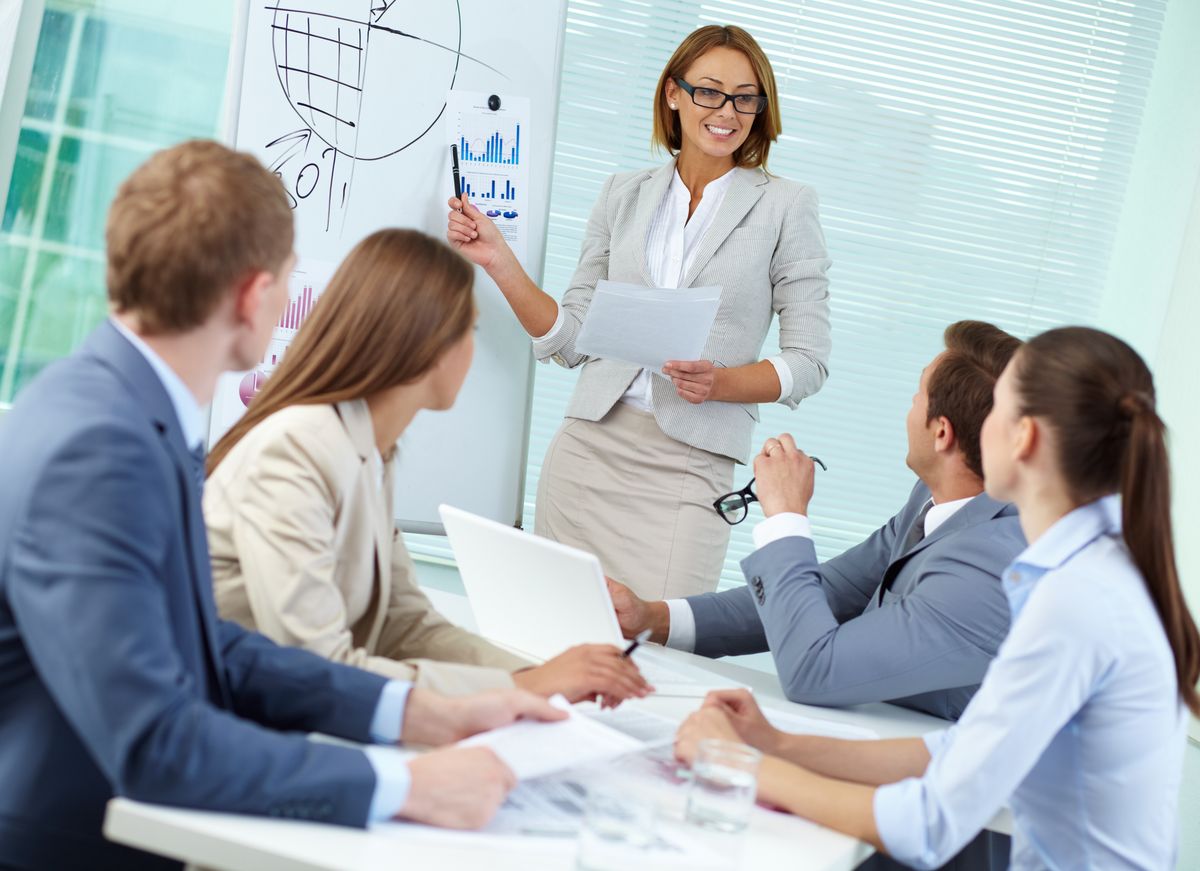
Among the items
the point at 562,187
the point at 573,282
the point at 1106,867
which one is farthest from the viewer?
the point at 562,187

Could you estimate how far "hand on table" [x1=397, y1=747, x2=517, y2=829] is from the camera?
3.61ft

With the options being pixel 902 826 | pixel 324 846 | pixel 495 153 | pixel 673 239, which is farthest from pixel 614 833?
pixel 495 153

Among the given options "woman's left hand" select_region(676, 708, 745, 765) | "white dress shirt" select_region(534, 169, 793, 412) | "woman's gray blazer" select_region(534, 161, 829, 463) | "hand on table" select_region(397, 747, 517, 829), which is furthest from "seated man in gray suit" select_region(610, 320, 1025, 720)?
"hand on table" select_region(397, 747, 517, 829)

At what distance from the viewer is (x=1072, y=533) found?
1409 mm

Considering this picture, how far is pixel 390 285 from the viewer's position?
5.14ft

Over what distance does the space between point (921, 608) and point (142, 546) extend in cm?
121

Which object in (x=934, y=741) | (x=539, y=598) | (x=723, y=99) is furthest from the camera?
(x=723, y=99)

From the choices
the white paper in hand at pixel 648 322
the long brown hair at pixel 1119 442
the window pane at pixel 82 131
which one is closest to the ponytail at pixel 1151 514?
the long brown hair at pixel 1119 442

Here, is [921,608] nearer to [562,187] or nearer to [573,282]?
[573,282]

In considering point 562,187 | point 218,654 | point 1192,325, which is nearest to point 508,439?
point 562,187

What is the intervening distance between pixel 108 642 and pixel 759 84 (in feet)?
Answer: 7.32

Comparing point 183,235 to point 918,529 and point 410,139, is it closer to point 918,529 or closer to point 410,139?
point 918,529

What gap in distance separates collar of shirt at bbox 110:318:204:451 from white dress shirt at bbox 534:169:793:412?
175 centimetres

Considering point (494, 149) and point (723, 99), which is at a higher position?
point (723, 99)
